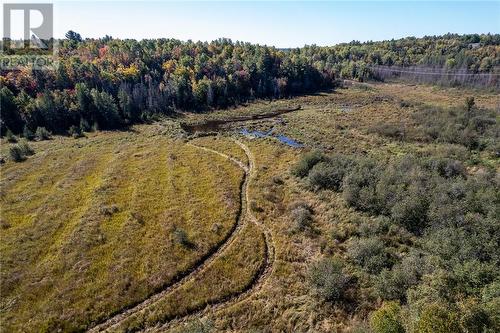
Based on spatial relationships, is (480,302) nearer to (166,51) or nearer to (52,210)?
(52,210)

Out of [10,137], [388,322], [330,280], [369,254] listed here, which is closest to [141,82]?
[10,137]

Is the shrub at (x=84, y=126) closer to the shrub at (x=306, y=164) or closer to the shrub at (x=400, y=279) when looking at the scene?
the shrub at (x=306, y=164)

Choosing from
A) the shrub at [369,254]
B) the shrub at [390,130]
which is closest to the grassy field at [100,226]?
the shrub at [369,254]

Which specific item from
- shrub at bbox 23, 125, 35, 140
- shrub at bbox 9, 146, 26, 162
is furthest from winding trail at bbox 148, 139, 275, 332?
shrub at bbox 23, 125, 35, 140

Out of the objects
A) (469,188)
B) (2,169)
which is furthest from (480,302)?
(2,169)

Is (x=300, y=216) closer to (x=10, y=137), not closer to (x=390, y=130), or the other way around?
(x=390, y=130)
